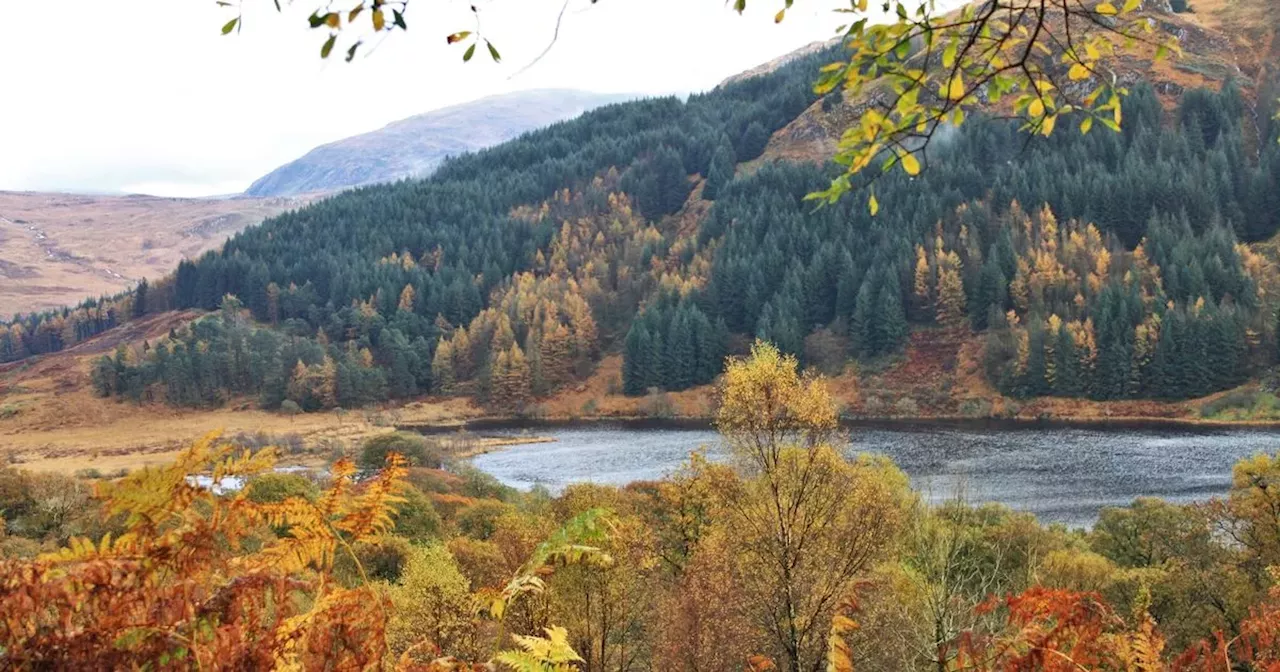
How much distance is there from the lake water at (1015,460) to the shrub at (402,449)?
205 inches

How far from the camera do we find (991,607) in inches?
247

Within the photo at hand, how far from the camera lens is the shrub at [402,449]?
5419 centimetres

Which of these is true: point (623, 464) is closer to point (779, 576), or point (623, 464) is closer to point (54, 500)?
point (54, 500)

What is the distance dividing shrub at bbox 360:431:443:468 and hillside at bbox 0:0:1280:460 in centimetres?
3776

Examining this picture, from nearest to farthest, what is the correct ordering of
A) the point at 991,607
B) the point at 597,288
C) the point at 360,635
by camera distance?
1. the point at 360,635
2. the point at 991,607
3. the point at 597,288

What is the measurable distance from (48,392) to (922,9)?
13417cm

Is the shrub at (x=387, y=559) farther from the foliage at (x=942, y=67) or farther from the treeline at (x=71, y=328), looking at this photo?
the treeline at (x=71, y=328)

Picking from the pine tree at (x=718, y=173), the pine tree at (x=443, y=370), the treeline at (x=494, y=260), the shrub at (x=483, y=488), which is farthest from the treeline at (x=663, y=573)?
the pine tree at (x=718, y=173)

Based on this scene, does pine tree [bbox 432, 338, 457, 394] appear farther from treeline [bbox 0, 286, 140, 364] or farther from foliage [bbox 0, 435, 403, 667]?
foliage [bbox 0, 435, 403, 667]

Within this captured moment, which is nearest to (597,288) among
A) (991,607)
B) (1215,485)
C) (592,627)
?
(1215,485)

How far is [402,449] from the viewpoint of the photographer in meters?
59.6

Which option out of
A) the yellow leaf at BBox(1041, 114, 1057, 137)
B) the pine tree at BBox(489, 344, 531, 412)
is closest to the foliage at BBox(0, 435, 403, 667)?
the yellow leaf at BBox(1041, 114, 1057, 137)

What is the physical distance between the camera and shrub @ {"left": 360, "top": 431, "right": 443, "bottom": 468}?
178 ft

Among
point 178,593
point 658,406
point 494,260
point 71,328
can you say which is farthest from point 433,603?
point 71,328
